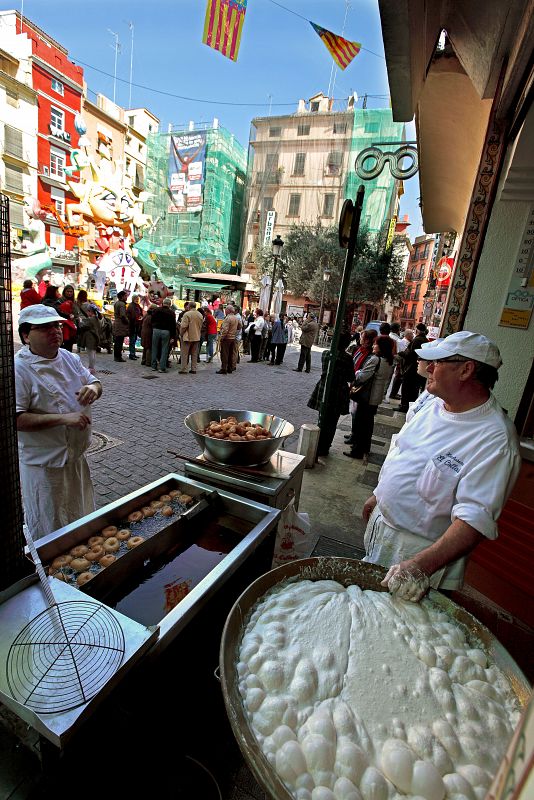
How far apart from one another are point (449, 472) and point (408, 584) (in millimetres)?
614

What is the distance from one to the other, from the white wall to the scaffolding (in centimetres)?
3344

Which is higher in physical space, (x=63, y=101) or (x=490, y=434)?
(x=63, y=101)

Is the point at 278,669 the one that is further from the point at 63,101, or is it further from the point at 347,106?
the point at 347,106

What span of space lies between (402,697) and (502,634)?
2265mm

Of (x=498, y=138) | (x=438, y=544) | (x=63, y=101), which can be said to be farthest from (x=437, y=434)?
(x=63, y=101)

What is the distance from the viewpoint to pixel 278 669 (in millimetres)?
1133

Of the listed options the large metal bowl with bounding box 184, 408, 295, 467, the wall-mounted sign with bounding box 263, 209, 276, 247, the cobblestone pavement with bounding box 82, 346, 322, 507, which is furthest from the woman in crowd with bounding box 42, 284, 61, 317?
the wall-mounted sign with bounding box 263, 209, 276, 247

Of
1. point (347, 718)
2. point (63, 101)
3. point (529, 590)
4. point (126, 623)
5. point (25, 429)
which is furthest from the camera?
point (63, 101)

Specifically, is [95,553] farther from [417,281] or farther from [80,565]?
[417,281]

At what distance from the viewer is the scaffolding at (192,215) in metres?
33.6

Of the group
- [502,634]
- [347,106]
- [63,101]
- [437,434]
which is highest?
[347,106]

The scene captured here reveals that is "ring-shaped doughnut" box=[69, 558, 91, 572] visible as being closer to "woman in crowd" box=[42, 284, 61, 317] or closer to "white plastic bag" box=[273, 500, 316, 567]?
"white plastic bag" box=[273, 500, 316, 567]

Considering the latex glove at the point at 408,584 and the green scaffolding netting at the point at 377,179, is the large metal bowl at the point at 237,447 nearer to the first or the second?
the latex glove at the point at 408,584

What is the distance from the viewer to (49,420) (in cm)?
254
